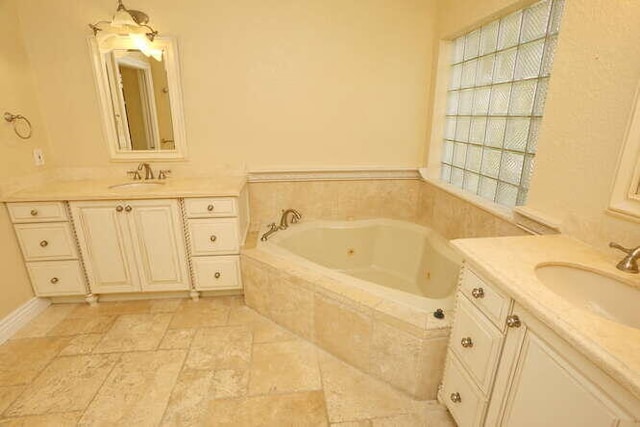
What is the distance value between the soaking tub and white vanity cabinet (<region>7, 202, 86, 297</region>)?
44.0 inches

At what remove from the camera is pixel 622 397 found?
0.63m

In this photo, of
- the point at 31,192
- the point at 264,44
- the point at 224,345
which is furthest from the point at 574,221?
the point at 31,192

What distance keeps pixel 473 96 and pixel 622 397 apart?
6.11 ft

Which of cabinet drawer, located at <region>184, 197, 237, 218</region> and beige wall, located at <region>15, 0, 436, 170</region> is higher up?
beige wall, located at <region>15, 0, 436, 170</region>

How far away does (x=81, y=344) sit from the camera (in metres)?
1.85

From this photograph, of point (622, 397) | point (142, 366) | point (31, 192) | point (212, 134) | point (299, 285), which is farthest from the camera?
point (212, 134)

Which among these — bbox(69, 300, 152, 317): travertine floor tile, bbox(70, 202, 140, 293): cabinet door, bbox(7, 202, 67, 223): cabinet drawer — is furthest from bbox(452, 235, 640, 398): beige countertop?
bbox(7, 202, 67, 223): cabinet drawer

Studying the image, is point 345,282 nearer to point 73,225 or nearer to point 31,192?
point 73,225

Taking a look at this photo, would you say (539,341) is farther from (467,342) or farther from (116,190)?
(116,190)

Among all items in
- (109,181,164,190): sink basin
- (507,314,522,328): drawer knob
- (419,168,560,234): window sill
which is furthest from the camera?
(109,181,164,190): sink basin

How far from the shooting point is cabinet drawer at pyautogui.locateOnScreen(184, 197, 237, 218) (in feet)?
6.66

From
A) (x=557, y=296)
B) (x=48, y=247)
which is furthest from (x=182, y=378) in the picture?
(x=557, y=296)

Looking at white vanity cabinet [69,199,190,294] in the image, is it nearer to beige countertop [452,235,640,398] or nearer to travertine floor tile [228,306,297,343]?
travertine floor tile [228,306,297,343]

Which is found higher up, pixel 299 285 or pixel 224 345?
pixel 299 285
